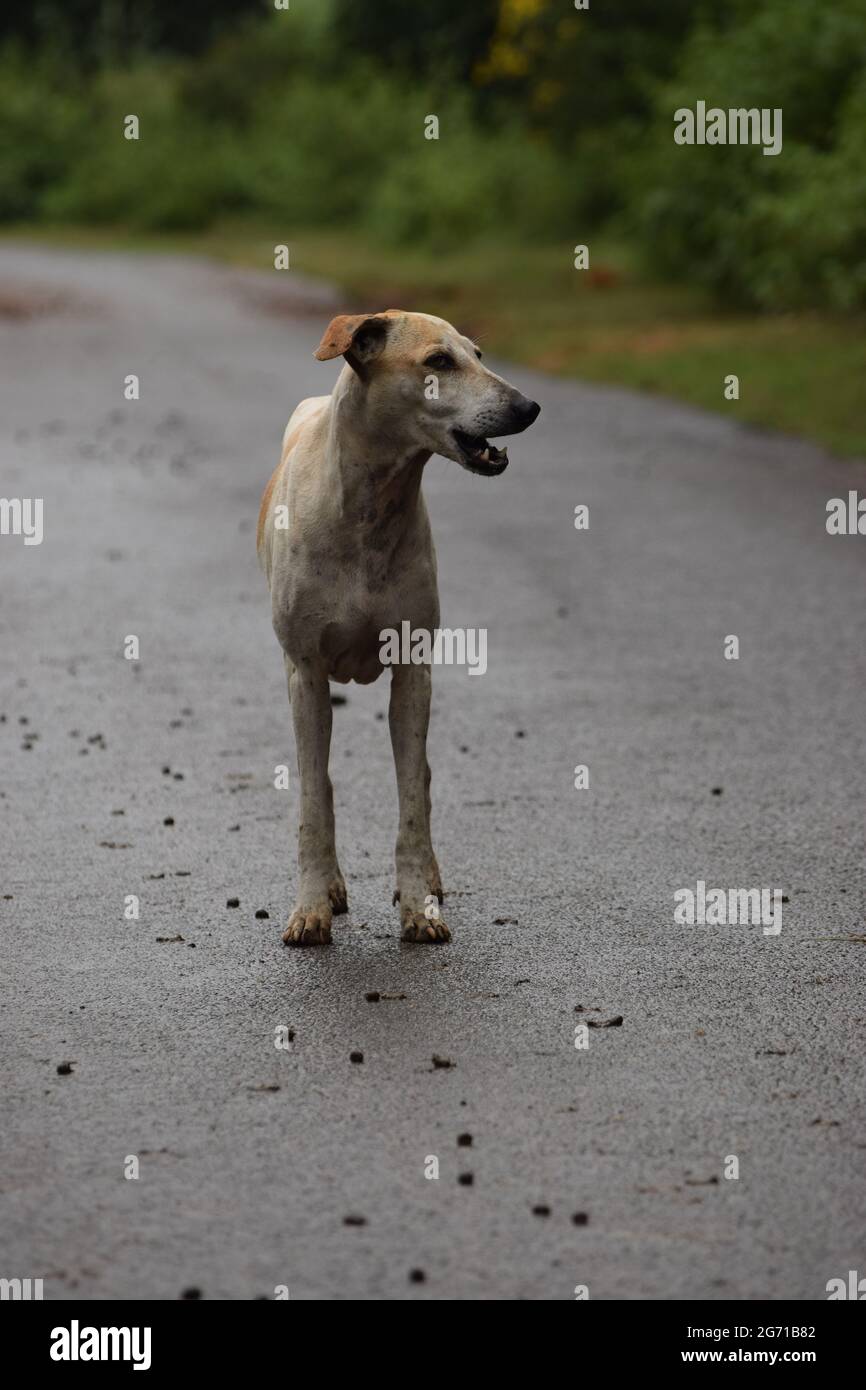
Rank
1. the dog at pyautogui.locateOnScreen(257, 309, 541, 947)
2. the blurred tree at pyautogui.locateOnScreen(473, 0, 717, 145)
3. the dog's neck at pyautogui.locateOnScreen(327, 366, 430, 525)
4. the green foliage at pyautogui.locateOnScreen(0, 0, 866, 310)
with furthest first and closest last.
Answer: the blurred tree at pyautogui.locateOnScreen(473, 0, 717, 145) → the green foliage at pyautogui.locateOnScreen(0, 0, 866, 310) → the dog's neck at pyautogui.locateOnScreen(327, 366, 430, 525) → the dog at pyautogui.locateOnScreen(257, 309, 541, 947)

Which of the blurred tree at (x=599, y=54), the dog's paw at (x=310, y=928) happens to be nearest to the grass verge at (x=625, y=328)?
the blurred tree at (x=599, y=54)

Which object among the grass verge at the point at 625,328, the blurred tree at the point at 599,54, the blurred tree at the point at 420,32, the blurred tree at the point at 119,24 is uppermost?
the blurred tree at the point at 119,24

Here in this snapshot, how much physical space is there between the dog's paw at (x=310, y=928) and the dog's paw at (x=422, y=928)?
24 cm

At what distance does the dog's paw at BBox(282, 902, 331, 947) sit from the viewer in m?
6.43

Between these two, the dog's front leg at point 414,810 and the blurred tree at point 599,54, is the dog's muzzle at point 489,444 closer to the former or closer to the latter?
the dog's front leg at point 414,810

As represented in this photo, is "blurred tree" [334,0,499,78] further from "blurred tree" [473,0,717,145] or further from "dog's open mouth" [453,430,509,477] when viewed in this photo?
"dog's open mouth" [453,430,509,477]

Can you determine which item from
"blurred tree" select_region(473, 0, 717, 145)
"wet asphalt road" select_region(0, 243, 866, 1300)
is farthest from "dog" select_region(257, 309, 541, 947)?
"blurred tree" select_region(473, 0, 717, 145)

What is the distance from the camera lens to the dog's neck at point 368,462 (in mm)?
6371

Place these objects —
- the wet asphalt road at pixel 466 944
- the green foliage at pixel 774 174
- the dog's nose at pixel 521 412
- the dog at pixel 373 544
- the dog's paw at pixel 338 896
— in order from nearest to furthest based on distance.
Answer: the wet asphalt road at pixel 466 944 < the dog's nose at pixel 521 412 < the dog at pixel 373 544 < the dog's paw at pixel 338 896 < the green foliage at pixel 774 174

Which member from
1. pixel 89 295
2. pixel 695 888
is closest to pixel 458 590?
pixel 695 888

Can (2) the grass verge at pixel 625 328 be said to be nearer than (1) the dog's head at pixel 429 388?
No

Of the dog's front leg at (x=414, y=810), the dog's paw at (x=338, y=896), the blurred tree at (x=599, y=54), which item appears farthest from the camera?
the blurred tree at (x=599, y=54)

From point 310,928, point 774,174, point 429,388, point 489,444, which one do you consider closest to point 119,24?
point 774,174

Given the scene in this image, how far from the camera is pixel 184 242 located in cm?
5175
